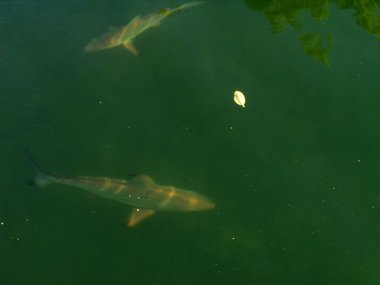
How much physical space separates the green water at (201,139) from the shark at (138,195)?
8cm

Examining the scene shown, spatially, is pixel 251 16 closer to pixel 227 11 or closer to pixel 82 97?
pixel 227 11

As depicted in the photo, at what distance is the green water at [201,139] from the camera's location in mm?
4055

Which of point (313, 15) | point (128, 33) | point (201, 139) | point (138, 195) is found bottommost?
point (138, 195)

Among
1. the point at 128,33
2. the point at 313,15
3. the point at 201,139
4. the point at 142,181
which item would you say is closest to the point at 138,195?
the point at 142,181

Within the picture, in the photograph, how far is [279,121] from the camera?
486 cm

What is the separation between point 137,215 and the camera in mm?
4242

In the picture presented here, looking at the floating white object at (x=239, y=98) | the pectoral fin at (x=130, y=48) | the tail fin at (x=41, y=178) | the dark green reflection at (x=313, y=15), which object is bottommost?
the tail fin at (x=41, y=178)

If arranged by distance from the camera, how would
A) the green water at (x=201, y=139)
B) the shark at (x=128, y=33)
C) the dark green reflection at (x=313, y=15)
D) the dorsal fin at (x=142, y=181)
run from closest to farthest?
1. the green water at (x=201, y=139)
2. the dorsal fin at (x=142, y=181)
3. the shark at (x=128, y=33)
4. the dark green reflection at (x=313, y=15)

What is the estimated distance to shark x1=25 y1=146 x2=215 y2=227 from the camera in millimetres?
4258

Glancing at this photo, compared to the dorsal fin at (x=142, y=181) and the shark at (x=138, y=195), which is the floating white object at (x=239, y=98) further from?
the dorsal fin at (x=142, y=181)

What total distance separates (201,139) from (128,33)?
1638 millimetres

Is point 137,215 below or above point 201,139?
below

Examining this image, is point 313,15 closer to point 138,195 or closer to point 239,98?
point 239,98

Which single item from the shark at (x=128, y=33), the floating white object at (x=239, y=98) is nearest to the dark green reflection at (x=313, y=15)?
the floating white object at (x=239, y=98)
